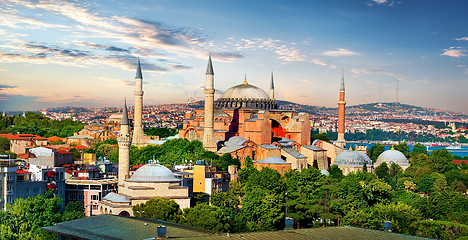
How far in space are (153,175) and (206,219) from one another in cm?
606

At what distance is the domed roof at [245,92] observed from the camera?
186ft

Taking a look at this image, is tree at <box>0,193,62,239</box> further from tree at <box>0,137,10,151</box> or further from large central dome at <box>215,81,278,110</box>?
tree at <box>0,137,10,151</box>

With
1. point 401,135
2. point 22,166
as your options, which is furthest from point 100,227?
point 401,135

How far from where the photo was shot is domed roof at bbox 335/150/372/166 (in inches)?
2028

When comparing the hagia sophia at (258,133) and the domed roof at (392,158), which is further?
the domed roof at (392,158)

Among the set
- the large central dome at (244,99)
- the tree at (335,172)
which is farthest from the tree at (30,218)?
the large central dome at (244,99)

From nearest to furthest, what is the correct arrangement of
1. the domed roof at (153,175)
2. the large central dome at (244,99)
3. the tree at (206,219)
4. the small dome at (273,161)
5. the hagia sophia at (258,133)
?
the tree at (206,219) < the domed roof at (153,175) < the small dome at (273,161) < the hagia sophia at (258,133) < the large central dome at (244,99)

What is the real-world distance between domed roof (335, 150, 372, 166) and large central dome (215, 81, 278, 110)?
27.3 feet

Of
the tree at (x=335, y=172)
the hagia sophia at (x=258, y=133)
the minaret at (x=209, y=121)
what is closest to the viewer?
A: the tree at (x=335, y=172)

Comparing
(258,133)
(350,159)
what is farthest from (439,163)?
(258,133)

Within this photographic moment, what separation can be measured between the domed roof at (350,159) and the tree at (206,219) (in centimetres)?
2403

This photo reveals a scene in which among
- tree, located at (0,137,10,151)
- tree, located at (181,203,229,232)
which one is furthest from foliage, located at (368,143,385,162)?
tree, located at (181,203,229,232)

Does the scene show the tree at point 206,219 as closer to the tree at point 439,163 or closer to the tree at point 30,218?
the tree at point 30,218

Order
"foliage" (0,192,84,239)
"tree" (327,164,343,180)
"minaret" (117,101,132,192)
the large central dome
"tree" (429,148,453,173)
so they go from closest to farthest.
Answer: "foliage" (0,192,84,239)
"minaret" (117,101,132,192)
"tree" (327,164,343,180)
the large central dome
"tree" (429,148,453,173)
